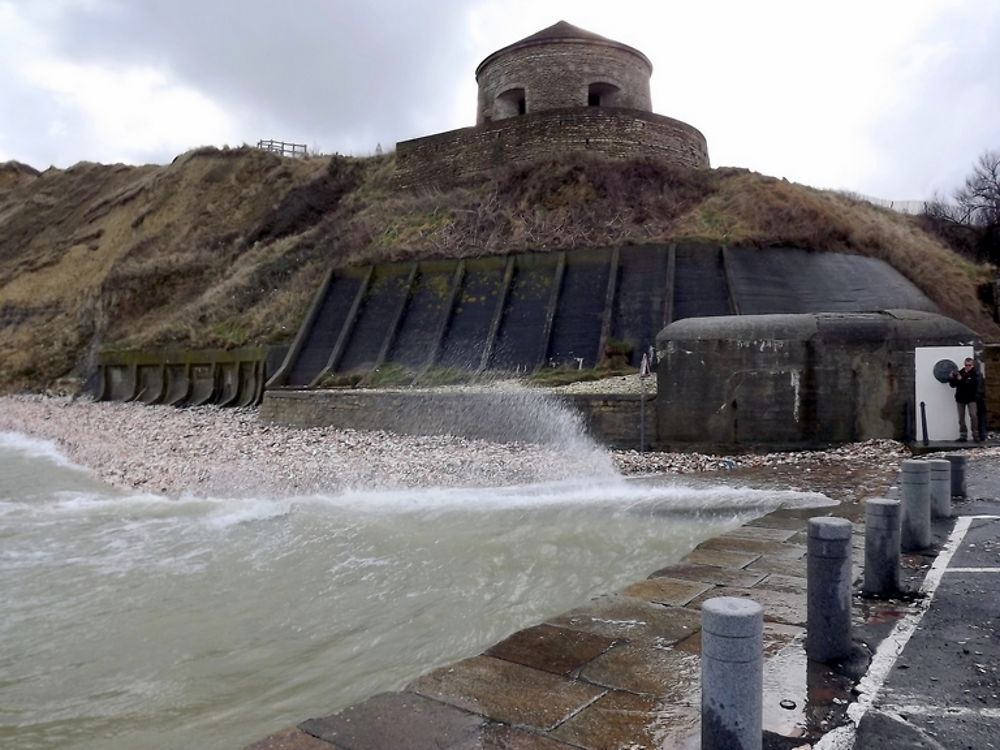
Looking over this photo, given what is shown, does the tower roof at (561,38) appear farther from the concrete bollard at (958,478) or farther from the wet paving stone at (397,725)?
the wet paving stone at (397,725)

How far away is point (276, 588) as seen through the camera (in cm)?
640

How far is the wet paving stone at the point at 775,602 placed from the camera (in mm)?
4352

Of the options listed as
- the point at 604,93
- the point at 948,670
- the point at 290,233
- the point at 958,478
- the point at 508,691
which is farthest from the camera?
the point at 290,233

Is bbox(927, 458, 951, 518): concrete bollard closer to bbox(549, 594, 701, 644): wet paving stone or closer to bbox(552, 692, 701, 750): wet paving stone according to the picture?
bbox(549, 594, 701, 644): wet paving stone

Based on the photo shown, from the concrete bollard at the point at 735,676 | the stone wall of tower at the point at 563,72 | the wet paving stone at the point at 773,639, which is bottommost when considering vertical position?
the wet paving stone at the point at 773,639

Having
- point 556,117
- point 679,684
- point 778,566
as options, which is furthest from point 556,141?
point 679,684

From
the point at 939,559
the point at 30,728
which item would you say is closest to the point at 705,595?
the point at 939,559

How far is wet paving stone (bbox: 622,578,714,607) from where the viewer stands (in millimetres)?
4785

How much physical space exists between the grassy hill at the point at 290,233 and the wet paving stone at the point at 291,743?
1833 cm

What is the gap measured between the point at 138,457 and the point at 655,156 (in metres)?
20.4

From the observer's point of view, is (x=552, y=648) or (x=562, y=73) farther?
(x=562, y=73)

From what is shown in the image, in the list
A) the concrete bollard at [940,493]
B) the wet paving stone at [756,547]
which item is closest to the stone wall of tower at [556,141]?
the concrete bollard at [940,493]

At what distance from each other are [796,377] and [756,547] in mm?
6831

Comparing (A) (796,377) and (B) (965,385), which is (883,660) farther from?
(B) (965,385)
